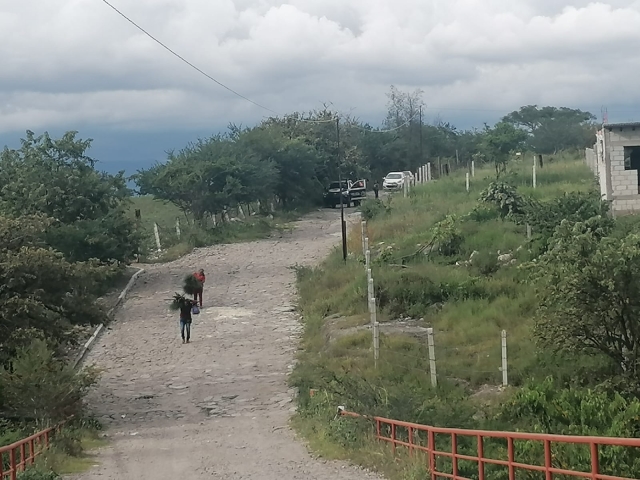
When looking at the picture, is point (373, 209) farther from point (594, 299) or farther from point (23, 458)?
point (23, 458)

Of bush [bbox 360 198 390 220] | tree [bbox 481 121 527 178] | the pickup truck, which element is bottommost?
bush [bbox 360 198 390 220]

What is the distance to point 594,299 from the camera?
1644 centimetres

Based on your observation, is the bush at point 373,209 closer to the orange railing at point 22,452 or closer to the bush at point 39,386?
the bush at point 39,386

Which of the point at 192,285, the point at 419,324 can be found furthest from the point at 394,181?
the point at 419,324

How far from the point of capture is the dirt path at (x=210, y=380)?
14953mm

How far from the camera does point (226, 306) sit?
3241 centimetres

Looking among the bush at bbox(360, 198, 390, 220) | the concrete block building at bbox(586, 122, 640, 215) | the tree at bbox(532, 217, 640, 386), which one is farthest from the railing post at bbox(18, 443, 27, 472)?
the bush at bbox(360, 198, 390, 220)

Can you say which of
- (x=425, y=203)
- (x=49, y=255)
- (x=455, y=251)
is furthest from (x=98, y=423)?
(x=425, y=203)

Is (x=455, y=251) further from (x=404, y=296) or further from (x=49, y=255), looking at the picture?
(x=49, y=255)

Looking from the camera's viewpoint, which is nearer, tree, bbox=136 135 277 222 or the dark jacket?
the dark jacket

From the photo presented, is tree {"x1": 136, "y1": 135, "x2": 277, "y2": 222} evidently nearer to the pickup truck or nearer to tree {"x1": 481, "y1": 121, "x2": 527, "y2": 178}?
the pickup truck

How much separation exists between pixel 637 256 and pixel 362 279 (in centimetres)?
1330

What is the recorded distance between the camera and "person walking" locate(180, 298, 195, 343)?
26.9 meters

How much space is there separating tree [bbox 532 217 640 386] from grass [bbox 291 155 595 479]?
1833 millimetres
